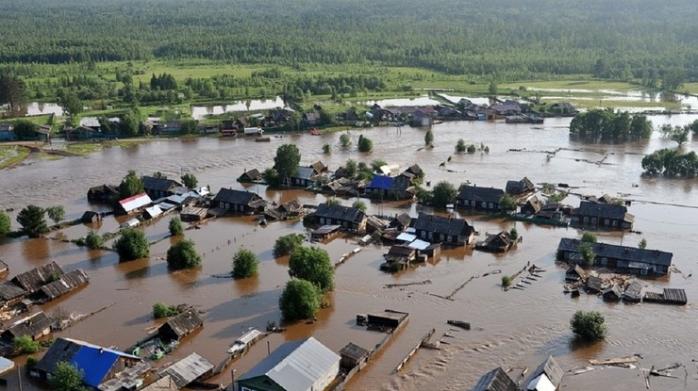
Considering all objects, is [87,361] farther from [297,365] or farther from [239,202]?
[239,202]

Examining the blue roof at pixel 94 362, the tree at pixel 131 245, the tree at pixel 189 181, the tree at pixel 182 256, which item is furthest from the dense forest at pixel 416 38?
the blue roof at pixel 94 362

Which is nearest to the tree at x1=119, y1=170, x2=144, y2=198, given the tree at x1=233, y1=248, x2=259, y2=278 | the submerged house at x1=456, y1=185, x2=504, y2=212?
the tree at x1=233, y1=248, x2=259, y2=278

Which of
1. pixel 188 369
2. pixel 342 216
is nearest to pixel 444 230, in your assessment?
pixel 342 216

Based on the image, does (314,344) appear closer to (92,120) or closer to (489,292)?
(489,292)

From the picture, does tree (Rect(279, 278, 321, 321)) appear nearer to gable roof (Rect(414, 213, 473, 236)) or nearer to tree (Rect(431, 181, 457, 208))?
gable roof (Rect(414, 213, 473, 236))

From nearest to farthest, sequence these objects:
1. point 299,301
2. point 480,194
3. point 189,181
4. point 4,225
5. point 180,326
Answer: point 180,326, point 299,301, point 4,225, point 480,194, point 189,181

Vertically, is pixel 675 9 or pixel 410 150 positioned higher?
pixel 675 9

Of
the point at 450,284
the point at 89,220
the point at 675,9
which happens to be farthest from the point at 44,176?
the point at 675,9
